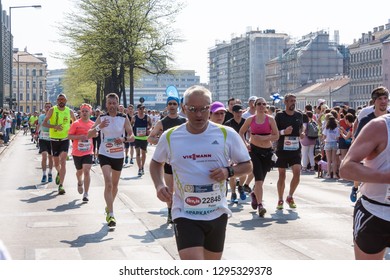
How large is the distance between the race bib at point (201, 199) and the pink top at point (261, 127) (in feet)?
23.9

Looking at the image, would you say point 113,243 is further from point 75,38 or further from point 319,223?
point 75,38

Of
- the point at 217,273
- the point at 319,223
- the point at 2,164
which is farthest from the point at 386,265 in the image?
the point at 2,164

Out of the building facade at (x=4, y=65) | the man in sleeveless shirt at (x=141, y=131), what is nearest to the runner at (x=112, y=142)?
the man in sleeveless shirt at (x=141, y=131)

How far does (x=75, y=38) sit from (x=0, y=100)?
21.1 feet

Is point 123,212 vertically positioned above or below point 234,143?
below

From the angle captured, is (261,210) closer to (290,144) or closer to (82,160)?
(290,144)

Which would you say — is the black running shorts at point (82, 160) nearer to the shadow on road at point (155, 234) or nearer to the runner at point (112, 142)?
the runner at point (112, 142)

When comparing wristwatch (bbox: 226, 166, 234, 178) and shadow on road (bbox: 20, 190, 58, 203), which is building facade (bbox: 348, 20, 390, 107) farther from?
wristwatch (bbox: 226, 166, 234, 178)

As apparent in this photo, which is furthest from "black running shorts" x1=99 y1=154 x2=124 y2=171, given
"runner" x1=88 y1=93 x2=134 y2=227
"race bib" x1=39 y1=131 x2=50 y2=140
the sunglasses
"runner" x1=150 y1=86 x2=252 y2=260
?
"race bib" x1=39 y1=131 x2=50 y2=140

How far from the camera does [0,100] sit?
55.8 meters

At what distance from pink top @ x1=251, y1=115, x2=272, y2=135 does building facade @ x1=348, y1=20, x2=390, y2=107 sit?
413 ft

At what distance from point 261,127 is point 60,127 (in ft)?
Answer: 18.4

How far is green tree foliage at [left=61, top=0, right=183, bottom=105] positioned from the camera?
175 feet

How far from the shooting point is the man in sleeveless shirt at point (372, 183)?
4867 mm
